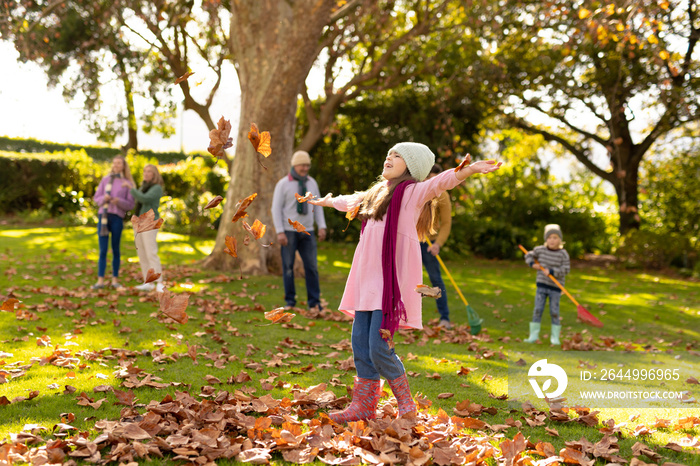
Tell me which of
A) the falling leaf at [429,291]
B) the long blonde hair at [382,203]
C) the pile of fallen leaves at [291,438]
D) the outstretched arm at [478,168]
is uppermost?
the outstretched arm at [478,168]

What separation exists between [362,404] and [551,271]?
4.36 m

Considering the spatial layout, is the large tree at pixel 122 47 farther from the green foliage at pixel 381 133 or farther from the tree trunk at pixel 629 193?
the tree trunk at pixel 629 193

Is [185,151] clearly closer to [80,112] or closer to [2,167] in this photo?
[80,112]

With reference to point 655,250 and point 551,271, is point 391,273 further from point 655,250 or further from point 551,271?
point 655,250

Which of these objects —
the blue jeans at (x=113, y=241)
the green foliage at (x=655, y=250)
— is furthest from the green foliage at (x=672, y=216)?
the blue jeans at (x=113, y=241)

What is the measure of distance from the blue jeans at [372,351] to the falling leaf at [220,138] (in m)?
1.42

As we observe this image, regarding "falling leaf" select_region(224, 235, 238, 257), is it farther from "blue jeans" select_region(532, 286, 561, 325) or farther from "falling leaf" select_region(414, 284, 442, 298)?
"blue jeans" select_region(532, 286, 561, 325)

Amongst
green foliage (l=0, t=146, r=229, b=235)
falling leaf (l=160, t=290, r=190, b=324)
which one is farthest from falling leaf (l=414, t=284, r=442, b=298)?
green foliage (l=0, t=146, r=229, b=235)

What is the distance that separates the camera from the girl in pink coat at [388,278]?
145 inches

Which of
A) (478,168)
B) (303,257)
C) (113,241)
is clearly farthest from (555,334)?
(113,241)

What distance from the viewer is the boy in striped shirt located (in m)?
7.28

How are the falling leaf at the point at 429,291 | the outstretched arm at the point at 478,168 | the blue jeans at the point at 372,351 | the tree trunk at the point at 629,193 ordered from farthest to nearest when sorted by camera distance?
the tree trunk at the point at 629,193, the blue jeans at the point at 372,351, the falling leaf at the point at 429,291, the outstretched arm at the point at 478,168

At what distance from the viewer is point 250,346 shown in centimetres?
588

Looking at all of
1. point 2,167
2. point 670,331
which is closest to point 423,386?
point 670,331
